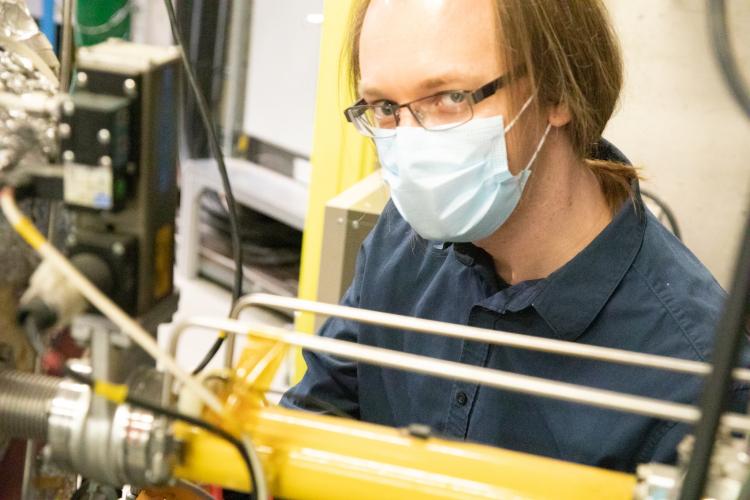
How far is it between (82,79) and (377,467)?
13.2 inches

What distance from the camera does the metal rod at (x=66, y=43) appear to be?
788 millimetres

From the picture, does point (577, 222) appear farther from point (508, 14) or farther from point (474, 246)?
point (508, 14)

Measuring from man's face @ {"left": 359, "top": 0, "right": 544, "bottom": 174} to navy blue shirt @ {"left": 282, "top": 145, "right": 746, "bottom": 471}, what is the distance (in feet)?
0.78

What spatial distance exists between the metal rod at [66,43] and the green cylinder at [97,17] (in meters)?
0.23

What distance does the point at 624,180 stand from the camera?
1.12 meters

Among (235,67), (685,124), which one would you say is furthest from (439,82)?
(235,67)

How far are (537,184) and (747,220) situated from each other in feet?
2.25

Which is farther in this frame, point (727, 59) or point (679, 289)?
point (679, 289)

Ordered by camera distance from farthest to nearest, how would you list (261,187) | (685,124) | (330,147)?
(261,187) → (685,124) → (330,147)

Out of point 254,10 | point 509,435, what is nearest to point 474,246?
point 509,435

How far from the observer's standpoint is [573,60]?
106 centimetres

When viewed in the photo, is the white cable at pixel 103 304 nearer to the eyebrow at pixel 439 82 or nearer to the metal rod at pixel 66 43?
the metal rod at pixel 66 43

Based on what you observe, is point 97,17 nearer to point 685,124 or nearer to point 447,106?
point 447,106

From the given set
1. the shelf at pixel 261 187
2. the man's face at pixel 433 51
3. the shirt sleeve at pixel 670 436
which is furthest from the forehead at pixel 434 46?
the shelf at pixel 261 187
